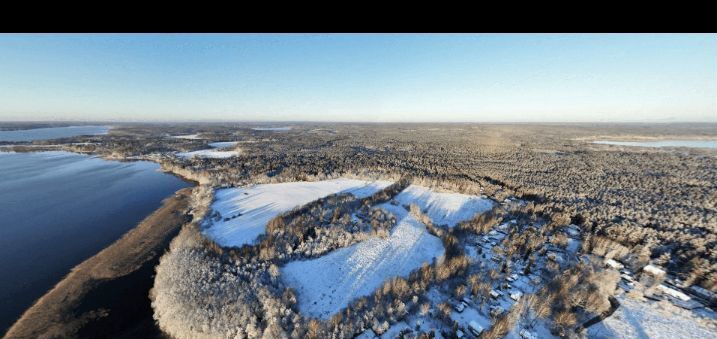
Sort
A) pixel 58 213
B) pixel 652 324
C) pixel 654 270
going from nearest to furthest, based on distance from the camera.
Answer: pixel 652 324 → pixel 654 270 → pixel 58 213

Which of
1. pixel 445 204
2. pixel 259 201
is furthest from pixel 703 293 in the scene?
pixel 259 201

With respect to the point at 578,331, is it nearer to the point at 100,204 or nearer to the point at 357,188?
the point at 357,188

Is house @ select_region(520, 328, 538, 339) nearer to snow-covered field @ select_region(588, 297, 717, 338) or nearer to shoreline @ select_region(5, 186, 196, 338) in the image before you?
snow-covered field @ select_region(588, 297, 717, 338)

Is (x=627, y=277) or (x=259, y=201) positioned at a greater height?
(x=259, y=201)

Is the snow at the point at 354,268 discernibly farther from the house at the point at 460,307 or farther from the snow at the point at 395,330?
the house at the point at 460,307

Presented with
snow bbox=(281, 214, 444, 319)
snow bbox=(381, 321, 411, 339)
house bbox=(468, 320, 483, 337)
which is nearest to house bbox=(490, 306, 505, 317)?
house bbox=(468, 320, 483, 337)

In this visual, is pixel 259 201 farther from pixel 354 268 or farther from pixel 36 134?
pixel 36 134

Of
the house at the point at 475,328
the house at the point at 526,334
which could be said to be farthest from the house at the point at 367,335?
the house at the point at 526,334

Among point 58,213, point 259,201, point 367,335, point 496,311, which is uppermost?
point 259,201
